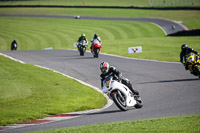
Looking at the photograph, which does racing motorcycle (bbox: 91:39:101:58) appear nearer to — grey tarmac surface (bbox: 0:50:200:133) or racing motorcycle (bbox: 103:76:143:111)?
grey tarmac surface (bbox: 0:50:200:133)

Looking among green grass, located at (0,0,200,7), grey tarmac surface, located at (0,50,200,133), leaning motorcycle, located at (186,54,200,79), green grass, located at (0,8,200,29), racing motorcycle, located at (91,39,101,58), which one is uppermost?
green grass, located at (0,0,200,7)

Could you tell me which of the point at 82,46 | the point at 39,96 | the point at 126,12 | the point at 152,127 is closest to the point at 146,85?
the point at 39,96

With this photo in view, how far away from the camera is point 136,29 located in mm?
61594

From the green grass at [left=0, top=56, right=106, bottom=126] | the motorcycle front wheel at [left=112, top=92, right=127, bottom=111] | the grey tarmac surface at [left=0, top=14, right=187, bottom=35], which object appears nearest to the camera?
the motorcycle front wheel at [left=112, top=92, right=127, bottom=111]

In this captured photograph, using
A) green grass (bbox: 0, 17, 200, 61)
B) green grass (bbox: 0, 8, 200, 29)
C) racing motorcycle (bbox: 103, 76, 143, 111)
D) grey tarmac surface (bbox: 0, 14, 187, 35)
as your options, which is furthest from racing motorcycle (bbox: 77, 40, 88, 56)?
green grass (bbox: 0, 8, 200, 29)

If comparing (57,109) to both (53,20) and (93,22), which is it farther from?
(53,20)

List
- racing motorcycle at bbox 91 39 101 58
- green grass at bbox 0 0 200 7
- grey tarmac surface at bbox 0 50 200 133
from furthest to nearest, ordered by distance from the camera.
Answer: green grass at bbox 0 0 200 7
racing motorcycle at bbox 91 39 101 58
grey tarmac surface at bbox 0 50 200 133

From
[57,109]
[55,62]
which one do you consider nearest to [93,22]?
[55,62]

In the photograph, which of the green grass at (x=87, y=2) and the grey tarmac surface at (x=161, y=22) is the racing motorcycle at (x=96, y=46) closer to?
the grey tarmac surface at (x=161, y=22)

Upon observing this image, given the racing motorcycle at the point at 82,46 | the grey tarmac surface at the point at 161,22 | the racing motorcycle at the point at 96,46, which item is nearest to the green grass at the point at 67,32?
the grey tarmac surface at the point at 161,22

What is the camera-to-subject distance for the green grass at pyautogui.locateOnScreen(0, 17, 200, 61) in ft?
164

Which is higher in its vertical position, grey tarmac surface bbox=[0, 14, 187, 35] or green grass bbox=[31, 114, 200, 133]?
grey tarmac surface bbox=[0, 14, 187, 35]

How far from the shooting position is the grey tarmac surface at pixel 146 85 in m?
11.6

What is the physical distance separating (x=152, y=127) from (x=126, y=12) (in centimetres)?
7119
